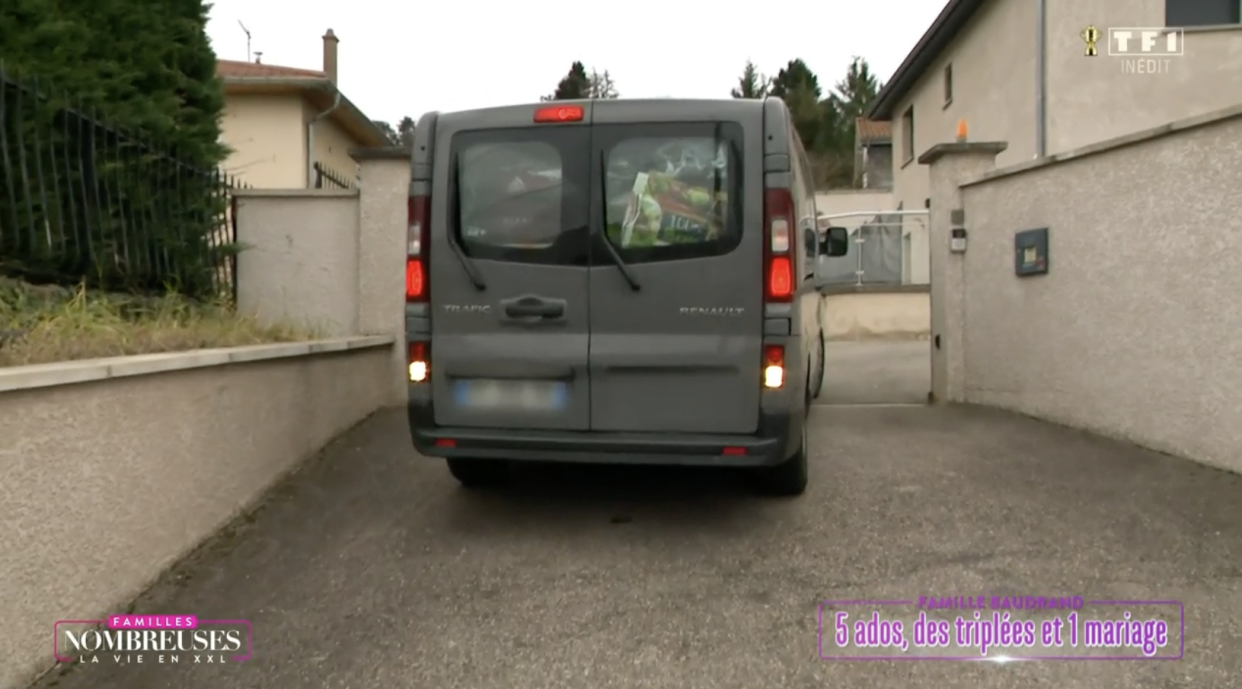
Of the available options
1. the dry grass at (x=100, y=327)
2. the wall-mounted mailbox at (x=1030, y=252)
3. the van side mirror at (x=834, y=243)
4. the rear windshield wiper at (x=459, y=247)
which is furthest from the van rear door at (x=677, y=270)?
the van side mirror at (x=834, y=243)

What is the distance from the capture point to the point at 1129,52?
14.3m

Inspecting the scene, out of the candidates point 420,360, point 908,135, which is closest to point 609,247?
point 420,360

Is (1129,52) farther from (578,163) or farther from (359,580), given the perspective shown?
(359,580)

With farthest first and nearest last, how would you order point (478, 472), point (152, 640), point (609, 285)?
point (478, 472) < point (609, 285) < point (152, 640)

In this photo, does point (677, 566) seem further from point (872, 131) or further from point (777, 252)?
point (872, 131)

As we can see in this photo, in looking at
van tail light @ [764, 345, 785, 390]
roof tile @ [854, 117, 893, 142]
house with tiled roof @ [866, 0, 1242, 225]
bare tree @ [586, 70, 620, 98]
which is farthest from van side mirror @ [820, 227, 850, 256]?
bare tree @ [586, 70, 620, 98]

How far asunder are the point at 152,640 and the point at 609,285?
2.53 m

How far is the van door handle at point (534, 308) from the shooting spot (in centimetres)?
492

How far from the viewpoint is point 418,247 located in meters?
5.08

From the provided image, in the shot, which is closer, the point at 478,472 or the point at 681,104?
the point at 681,104

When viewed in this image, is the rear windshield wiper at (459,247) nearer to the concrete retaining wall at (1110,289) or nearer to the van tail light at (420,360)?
the van tail light at (420,360)

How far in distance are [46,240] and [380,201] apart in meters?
3.02

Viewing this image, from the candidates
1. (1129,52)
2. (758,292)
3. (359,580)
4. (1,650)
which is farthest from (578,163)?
(1129,52)

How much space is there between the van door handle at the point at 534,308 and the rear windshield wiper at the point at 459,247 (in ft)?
0.58
